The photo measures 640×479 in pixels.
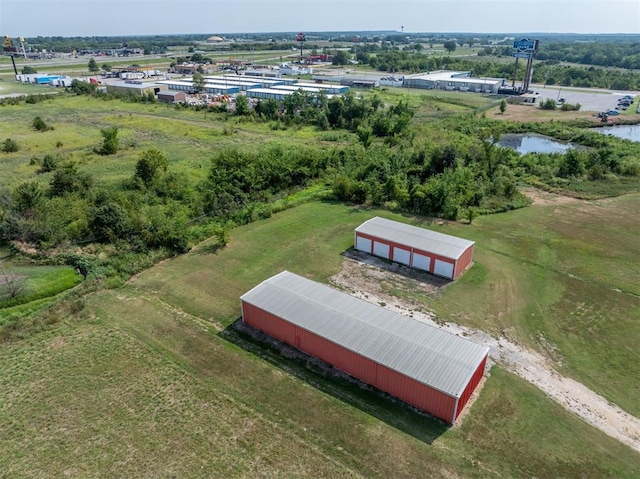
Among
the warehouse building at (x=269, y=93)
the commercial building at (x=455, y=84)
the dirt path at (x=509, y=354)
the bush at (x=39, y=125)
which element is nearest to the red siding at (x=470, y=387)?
the dirt path at (x=509, y=354)

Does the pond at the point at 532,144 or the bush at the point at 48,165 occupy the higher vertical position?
the bush at the point at 48,165

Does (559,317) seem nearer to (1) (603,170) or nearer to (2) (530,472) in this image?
(2) (530,472)

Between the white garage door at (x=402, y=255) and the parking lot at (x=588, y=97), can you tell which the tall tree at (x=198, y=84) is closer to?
the parking lot at (x=588, y=97)

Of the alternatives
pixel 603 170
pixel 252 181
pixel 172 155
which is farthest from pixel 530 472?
pixel 172 155

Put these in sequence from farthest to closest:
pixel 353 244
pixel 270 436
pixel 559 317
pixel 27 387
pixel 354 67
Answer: pixel 354 67
pixel 353 244
pixel 559 317
pixel 27 387
pixel 270 436

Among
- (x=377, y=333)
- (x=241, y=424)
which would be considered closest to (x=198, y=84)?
(x=377, y=333)

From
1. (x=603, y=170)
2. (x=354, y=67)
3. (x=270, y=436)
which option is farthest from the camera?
(x=354, y=67)
